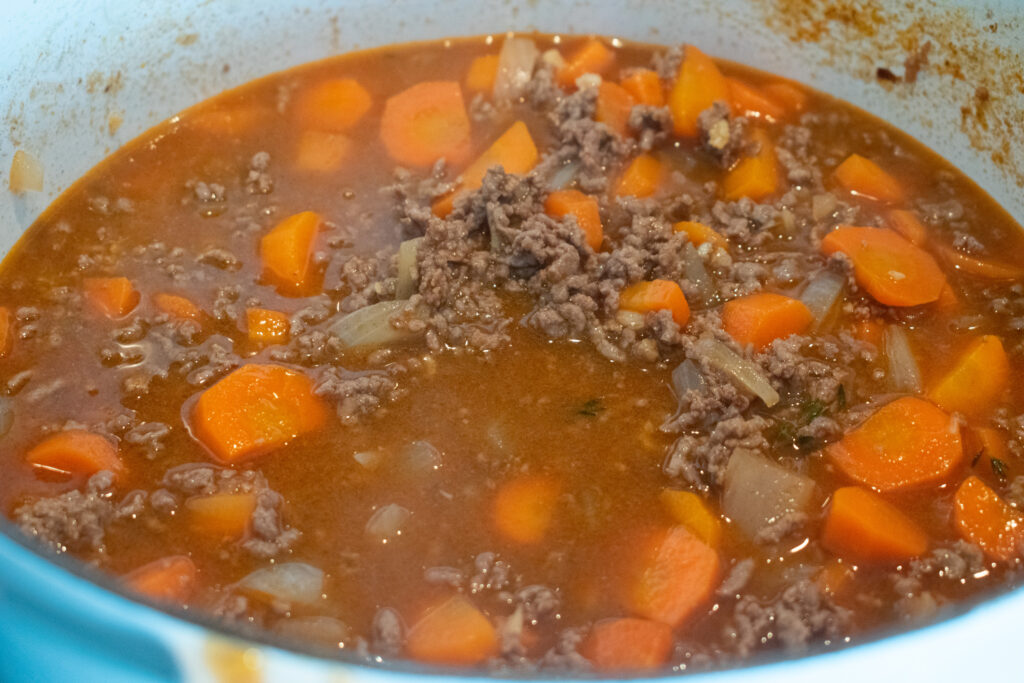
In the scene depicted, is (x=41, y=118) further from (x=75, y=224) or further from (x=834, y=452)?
(x=834, y=452)

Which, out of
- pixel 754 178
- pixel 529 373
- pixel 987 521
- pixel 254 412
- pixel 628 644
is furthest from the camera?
pixel 754 178

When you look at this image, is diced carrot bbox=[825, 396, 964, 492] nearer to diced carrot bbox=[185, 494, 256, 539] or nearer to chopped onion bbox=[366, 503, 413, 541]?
chopped onion bbox=[366, 503, 413, 541]

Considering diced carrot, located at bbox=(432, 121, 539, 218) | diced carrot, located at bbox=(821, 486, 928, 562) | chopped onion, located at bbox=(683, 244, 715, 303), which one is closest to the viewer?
diced carrot, located at bbox=(821, 486, 928, 562)

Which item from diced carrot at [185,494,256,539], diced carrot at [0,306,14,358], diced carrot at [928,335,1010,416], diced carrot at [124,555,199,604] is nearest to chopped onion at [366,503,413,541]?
diced carrot at [185,494,256,539]

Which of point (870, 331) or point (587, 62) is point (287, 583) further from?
point (587, 62)

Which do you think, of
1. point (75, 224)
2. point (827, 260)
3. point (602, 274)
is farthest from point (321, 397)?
point (827, 260)

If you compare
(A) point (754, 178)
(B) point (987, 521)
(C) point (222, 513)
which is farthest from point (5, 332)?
(B) point (987, 521)
